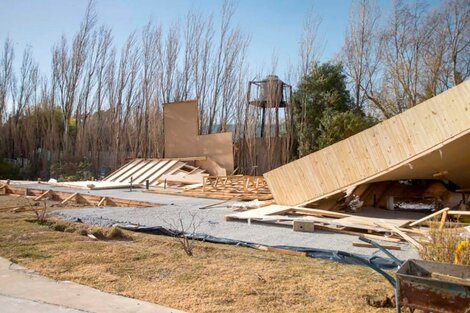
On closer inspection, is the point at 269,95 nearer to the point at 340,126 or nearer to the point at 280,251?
the point at 340,126

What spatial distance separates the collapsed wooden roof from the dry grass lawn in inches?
127

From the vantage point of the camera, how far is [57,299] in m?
3.61

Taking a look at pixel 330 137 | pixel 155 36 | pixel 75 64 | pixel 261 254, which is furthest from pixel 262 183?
pixel 75 64

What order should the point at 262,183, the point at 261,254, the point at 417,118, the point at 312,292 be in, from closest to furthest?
1. the point at 312,292
2. the point at 261,254
3. the point at 417,118
4. the point at 262,183

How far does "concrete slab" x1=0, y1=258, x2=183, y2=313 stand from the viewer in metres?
3.39

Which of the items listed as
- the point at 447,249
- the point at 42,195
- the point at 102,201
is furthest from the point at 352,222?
the point at 42,195

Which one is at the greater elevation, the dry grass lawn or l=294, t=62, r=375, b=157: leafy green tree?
l=294, t=62, r=375, b=157: leafy green tree

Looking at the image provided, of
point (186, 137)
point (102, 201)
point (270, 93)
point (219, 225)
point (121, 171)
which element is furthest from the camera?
point (186, 137)

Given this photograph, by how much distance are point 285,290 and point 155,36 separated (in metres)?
20.4

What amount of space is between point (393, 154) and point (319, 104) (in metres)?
10.6

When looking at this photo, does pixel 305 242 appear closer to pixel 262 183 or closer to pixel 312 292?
pixel 312 292

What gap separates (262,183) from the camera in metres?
13.6

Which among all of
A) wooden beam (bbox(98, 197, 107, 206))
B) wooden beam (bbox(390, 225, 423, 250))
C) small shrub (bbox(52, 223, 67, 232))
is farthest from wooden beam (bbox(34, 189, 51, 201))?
wooden beam (bbox(390, 225, 423, 250))

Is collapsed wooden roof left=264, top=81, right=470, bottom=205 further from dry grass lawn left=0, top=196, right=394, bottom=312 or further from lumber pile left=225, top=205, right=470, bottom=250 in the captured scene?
dry grass lawn left=0, top=196, right=394, bottom=312
